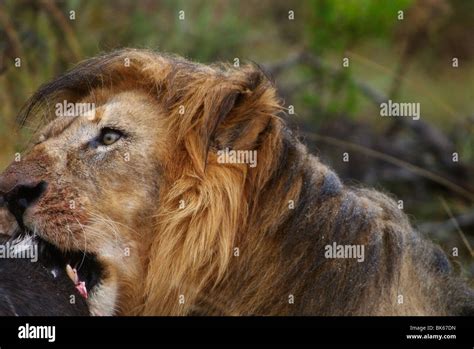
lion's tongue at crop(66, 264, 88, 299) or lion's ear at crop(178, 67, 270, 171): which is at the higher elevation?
lion's ear at crop(178, 67, 270, 171)

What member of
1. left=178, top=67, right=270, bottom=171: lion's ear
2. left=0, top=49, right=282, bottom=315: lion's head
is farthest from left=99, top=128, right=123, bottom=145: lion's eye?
left=178, top=67, right=270, bottom=171: lion's ear

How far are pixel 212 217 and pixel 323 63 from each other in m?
4.54

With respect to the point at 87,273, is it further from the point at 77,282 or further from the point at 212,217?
the point at 212,217

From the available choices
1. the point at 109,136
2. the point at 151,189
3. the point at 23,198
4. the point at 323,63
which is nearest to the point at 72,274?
the point at 23,198

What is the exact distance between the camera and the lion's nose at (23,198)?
162 inches

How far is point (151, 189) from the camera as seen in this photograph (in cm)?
424

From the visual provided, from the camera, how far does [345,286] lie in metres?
4.11

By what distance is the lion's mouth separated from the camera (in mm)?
4133

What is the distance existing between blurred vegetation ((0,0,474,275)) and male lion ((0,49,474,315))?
7.26ft

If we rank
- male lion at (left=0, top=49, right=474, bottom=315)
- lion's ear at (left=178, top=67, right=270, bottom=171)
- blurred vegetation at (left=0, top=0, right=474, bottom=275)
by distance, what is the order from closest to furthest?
male lion at (left=0, top=49, right=474, bottom=315) < lion's ear at (left=178, top=67, right=270, bottom=171) < blurred vegetation at (left=0, top=0, right=474, bottom=275)

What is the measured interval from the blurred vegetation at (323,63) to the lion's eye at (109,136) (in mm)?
2200

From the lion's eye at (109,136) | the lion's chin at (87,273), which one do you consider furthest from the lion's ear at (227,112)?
the lion's chin at (87,273)

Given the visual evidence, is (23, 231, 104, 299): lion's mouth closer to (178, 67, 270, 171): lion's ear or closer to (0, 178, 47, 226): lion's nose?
(0, 178, 47, 226): lion's nose

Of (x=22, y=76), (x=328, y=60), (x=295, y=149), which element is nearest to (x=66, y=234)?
(x=295, y=149)
